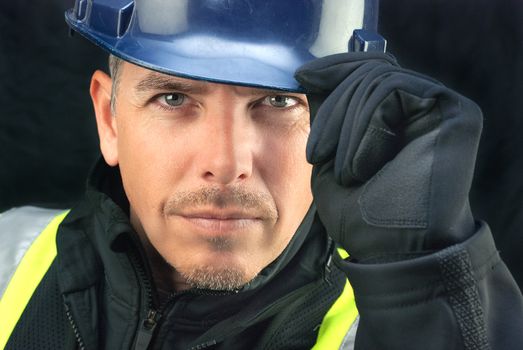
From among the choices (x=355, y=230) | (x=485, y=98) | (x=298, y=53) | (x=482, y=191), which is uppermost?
(x=298, y=53)

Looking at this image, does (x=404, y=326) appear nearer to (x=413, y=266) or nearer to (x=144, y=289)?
(x=413, y=266)

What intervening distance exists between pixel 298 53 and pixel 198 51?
0.21 m

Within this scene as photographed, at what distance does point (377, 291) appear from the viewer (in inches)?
54.3

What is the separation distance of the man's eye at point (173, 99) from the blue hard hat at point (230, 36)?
93 mm

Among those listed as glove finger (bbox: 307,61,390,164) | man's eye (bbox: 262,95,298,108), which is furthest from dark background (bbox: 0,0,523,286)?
glove finger (bbox: 307,61,390,164)

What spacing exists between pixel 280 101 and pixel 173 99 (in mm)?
231

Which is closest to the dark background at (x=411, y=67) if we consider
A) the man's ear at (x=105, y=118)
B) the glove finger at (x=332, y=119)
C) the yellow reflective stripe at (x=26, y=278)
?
the yellow reflective stripe at (x=26, y=278)

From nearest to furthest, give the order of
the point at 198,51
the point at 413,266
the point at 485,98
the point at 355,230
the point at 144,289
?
1. the point at 413,266
2. the point at 355,230
3. the point at 198,51
4. the point at 144,289
5. the point at 485,98

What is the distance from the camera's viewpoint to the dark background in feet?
8.50

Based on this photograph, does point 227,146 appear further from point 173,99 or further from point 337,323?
point 337,323

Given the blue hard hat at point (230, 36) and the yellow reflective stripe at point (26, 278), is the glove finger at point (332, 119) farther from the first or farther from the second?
the yellow reflective stripe at point (26, 278)

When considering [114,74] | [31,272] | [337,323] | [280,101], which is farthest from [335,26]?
[31,272]

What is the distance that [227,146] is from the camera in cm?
162

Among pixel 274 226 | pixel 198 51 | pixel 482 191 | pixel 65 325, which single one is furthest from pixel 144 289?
pixel 482 191
